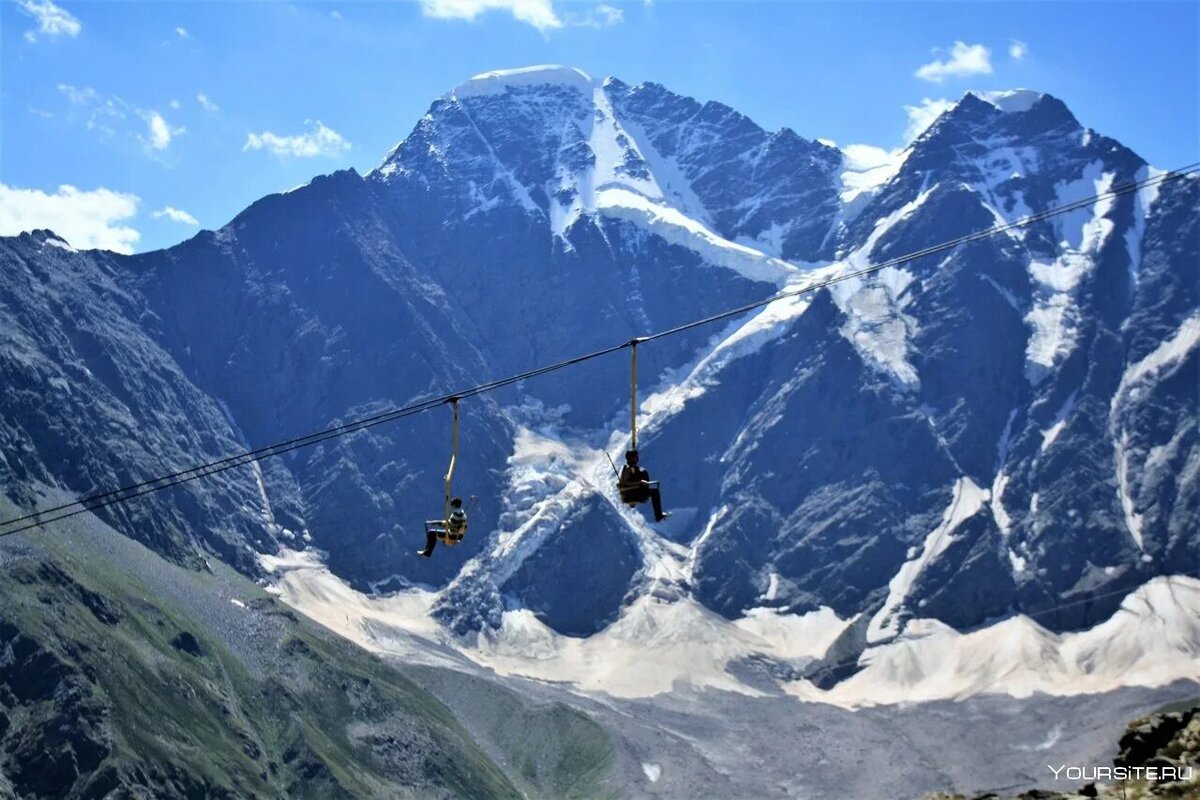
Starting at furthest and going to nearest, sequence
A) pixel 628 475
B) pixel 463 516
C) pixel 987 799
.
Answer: pixel 987 799
pixel 463 516
pixel 628 475

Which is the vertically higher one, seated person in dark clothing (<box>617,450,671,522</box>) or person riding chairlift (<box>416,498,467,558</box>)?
seated person in dark clothing (<box>617,450,671,522</box>)

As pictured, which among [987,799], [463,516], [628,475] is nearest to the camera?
[628,475]

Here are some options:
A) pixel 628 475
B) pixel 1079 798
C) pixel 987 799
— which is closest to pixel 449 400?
pixel 628 475

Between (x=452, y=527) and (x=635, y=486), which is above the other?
(x=635, y=486)

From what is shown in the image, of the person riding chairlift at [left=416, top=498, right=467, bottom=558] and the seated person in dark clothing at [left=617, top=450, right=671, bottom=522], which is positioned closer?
the seated person in dark clothing at [left=617, top=450, right=671, bottom=522]

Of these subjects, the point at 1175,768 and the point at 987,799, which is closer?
the point at 1175,768

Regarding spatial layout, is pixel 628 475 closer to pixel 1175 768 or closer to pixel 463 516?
pixel 463 516

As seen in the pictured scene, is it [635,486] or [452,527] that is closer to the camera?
[635,486]

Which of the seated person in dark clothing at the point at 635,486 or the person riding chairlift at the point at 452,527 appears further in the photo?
the person riding chairlift at the point at 452,527

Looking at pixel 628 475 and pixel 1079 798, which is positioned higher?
pixel 628 475

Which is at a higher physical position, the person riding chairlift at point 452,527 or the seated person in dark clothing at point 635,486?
the seated person in dark clothing at point 635,486
